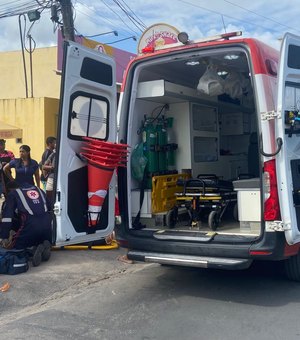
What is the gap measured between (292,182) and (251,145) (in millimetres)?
3615

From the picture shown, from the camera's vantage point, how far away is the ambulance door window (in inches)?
201

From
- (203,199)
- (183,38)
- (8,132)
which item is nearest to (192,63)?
→ (183,38)

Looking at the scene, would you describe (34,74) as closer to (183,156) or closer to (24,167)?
(24,167)

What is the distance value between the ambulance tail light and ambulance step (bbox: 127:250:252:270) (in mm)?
512

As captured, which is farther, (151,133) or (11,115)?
(11,115)

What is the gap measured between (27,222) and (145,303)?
7.18ft

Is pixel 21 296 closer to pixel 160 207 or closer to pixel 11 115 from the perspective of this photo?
pixel 160 207

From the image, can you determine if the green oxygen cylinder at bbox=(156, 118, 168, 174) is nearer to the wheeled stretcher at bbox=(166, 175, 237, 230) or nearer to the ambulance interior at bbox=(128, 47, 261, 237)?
the ambulance interior at bbox=(128, 47, 261, 237)

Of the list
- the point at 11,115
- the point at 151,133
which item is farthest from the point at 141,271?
the point at 11,115

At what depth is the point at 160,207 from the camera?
6.21 meters

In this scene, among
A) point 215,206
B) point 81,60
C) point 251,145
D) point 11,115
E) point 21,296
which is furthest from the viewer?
point 11,115

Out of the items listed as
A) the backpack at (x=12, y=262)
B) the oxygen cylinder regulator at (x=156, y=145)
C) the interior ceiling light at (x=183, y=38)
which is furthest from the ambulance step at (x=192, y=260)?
the interior ceiling light at (x=183, y=38)

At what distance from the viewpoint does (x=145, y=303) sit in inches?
202

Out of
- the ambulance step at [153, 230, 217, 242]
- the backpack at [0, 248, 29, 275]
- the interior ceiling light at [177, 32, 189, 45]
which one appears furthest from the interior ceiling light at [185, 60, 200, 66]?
the backpack at [0, 248, 29, 275]
